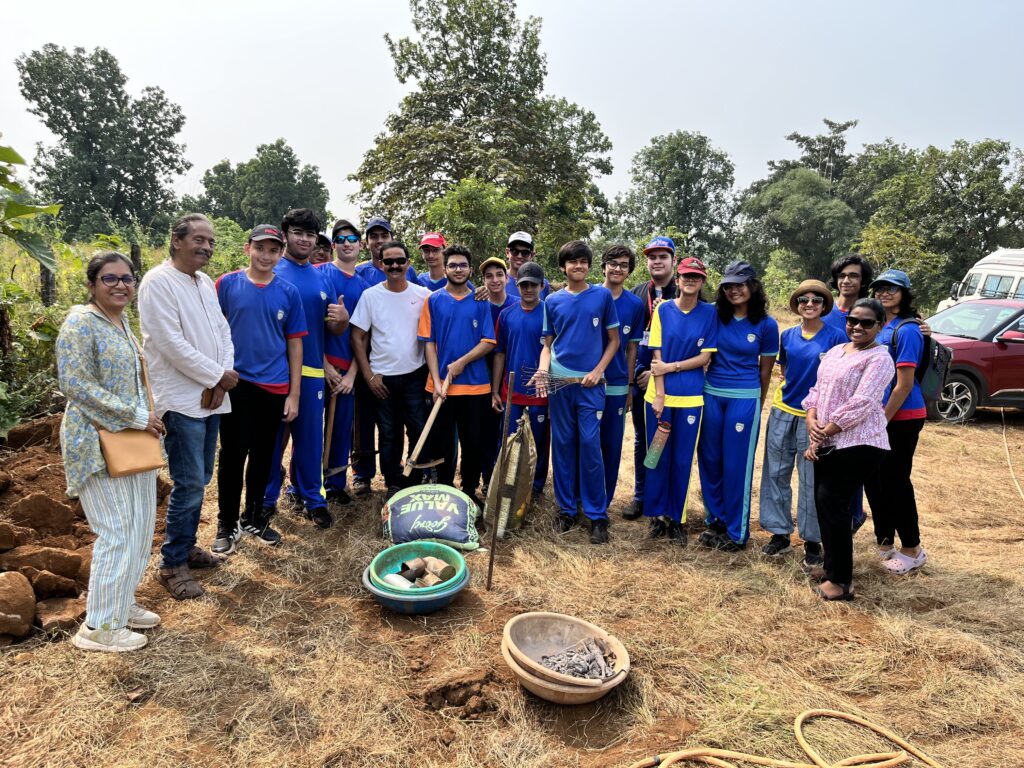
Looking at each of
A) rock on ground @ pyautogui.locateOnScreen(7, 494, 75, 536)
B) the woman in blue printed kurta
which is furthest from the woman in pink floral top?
rock on ground @ pyautogui.locateOnScreen(7, 494, 75, 536)

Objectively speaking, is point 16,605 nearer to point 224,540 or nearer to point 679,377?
point 224,540

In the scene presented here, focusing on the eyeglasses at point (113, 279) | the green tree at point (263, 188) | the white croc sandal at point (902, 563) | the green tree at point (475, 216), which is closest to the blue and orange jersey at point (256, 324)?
the eyeglasses at point (113, 279)

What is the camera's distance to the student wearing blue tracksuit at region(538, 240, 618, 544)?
4.23 m

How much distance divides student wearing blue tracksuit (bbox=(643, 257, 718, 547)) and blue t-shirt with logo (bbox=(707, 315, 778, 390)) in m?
0.09

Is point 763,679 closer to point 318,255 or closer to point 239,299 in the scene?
point 239,299

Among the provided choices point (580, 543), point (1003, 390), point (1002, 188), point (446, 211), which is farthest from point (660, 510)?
point (1002, 188)

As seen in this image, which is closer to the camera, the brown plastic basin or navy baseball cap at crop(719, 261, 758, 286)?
the brown plastic basin

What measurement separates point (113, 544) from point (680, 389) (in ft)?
11.1

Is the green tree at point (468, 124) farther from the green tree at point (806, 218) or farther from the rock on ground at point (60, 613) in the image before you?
the green tree at point (806, 218)

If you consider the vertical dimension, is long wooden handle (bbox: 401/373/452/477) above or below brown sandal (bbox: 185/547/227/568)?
above

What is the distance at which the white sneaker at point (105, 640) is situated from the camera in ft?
8.95

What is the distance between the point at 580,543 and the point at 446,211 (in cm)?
800

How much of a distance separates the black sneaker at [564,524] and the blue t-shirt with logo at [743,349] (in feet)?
4.90

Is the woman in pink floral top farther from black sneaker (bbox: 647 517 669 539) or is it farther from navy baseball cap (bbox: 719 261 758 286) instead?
black sneaker (bbox: 647 517 669 539)
